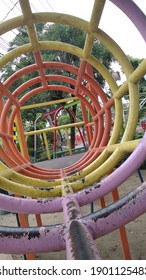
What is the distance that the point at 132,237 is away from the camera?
273cm

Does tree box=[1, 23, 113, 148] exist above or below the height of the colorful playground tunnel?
above

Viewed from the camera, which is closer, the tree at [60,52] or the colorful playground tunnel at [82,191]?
the colorful playground tunnel at [82,191]

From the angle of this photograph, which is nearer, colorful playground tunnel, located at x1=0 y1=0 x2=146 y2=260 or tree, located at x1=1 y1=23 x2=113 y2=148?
colorful playground tunnel, located at x1=0 y1=0 x2=146 y2=260

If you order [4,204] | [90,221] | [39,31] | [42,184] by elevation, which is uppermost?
[39,31]

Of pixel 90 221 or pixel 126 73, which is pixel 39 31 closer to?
pixel 126 73

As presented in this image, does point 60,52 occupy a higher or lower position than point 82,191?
higher

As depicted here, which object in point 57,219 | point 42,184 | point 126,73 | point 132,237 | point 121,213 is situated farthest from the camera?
point 57,219

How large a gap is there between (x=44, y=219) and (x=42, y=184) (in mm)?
2230

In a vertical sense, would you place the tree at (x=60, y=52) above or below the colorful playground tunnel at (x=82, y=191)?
above

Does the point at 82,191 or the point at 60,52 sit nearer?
the point at 82,191

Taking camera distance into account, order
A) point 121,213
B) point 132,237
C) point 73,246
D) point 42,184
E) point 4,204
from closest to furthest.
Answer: point 73,246 < point 121,213 < point 4,204 < point 42,184 < point 132,237
